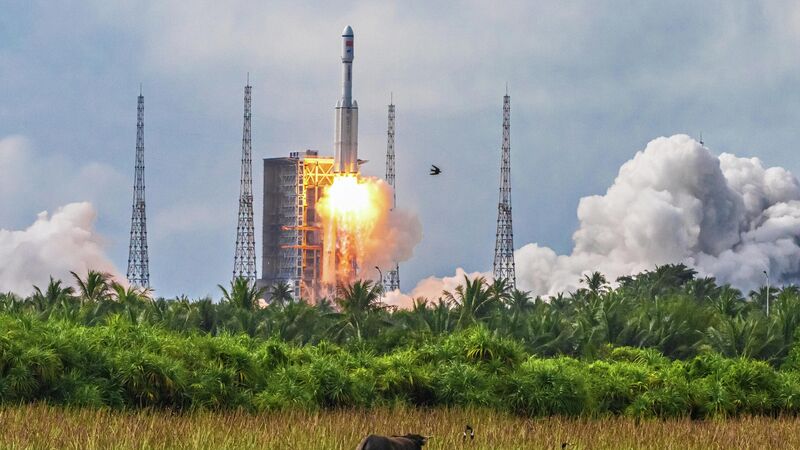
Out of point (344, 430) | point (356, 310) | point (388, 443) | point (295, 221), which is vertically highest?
point (295, 221)

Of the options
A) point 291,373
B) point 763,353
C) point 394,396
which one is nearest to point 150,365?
point 291,373

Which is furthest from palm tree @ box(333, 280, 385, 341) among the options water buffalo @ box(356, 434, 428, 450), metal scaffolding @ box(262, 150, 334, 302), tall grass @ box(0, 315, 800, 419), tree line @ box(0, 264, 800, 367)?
metal scaffolding @ box(262, 150, 334, 302)

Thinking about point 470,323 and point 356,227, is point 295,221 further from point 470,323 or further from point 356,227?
point 470,323

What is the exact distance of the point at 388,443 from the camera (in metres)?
26.8

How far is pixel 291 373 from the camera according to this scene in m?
49.9

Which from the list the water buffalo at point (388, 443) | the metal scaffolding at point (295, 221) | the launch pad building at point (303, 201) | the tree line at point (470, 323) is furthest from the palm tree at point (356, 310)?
the metal scaffolding at point (295, 221)

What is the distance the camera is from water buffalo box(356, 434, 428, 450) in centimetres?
2664

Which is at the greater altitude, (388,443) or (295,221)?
(295,221)

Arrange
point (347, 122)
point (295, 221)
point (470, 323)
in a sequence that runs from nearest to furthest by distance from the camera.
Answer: point (470, 323) < point (347, 122) < point (295, 221)

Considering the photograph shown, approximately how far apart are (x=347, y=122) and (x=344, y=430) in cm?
11409

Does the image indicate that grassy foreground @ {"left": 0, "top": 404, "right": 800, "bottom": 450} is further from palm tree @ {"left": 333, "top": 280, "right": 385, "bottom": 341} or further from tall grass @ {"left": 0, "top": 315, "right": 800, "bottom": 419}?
palm tree @ {"left": 333, "top": 280, "right": 385, "bottom": 341}

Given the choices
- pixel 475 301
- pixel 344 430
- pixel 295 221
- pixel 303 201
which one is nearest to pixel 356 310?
pixel 475 301

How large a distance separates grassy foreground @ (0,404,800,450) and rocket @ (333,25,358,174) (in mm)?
100335

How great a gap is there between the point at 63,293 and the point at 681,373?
140ft
